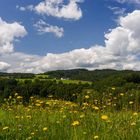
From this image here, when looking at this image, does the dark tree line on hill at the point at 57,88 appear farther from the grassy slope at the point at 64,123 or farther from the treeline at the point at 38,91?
the grassy slope at the point at 64,123

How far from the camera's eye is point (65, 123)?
8445mm

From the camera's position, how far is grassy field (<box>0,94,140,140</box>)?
276 inches

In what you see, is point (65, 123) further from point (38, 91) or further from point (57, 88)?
point (38, 91)

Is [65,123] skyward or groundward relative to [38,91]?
skyward

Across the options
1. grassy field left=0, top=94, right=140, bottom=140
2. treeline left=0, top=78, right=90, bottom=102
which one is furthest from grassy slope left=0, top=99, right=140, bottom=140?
treeline left=0, top=78, right=90, bottom=102

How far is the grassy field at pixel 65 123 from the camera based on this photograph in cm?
701

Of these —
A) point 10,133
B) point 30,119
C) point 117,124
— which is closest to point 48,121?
point 30,119

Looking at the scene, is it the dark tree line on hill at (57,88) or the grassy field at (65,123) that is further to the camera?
the dark tree line on hill at (57,88)

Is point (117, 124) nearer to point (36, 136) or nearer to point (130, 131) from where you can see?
point (130, 131)

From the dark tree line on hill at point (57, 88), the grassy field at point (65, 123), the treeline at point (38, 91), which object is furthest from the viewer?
the dark tree line on hill at point (57, 88)

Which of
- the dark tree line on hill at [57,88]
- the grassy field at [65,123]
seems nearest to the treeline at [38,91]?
the dark tree line on hill at [57,88]

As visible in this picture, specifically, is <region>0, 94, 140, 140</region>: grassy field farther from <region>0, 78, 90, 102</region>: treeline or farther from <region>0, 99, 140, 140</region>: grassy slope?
<region>0, 78, 90, 102</region>: treeline

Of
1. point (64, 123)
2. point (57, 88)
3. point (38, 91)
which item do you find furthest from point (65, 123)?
point (38, 91)

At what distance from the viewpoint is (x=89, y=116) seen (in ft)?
28.5
